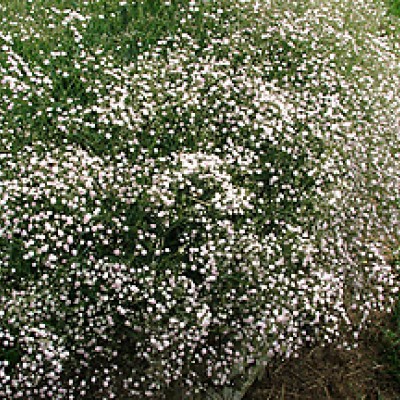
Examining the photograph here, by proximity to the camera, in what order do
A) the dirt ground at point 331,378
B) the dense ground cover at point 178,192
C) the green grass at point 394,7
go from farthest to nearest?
the green grass at point 394,7 < the dirt ground at point 331,378 < the dense ground cover at point 178,192

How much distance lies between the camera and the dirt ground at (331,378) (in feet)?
13.9

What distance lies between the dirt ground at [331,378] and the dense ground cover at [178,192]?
21 cm

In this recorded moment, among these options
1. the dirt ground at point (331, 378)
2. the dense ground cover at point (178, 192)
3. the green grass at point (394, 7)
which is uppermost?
the green grass at point (394, 7)

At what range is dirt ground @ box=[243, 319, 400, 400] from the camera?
423cm

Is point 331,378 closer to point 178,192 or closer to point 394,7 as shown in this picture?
point 178,192

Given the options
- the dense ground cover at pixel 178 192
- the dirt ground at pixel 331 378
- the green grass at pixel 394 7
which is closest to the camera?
the dense ground cover at pixel 178 192

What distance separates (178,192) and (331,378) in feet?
5.99

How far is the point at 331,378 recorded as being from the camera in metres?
4.33

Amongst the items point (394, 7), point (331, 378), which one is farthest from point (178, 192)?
point (394, 7)

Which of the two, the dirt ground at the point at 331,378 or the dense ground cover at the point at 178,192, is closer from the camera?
the dense ground cover at the point at 178,192

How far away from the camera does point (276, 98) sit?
4.42 m

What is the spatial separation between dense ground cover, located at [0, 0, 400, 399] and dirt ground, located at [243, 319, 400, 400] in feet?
0.71

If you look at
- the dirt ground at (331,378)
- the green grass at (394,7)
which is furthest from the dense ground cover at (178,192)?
the green grass at (394,7)

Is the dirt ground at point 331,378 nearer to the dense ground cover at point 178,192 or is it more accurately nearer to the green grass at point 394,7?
the dense ground cover at point 178,192
